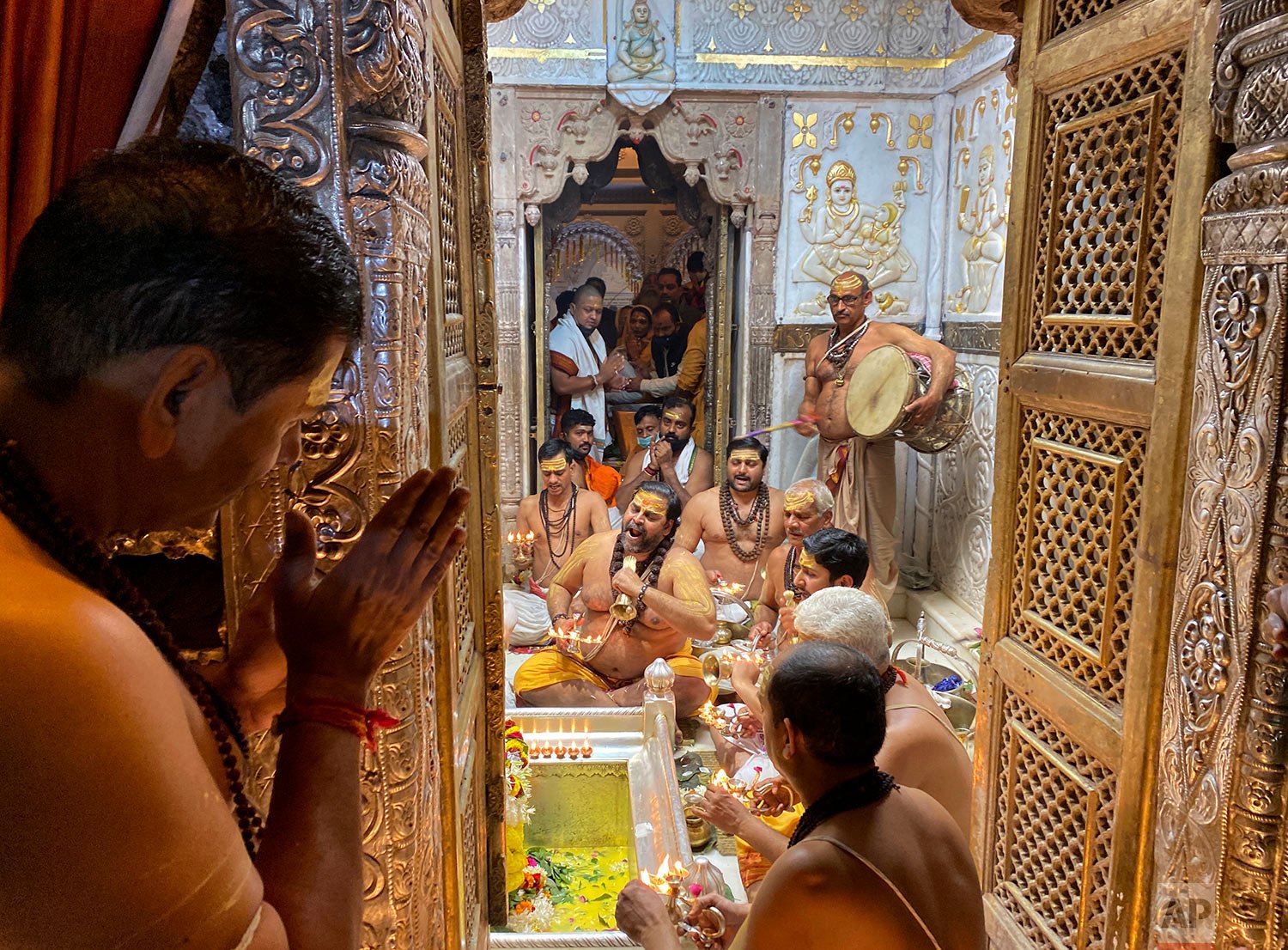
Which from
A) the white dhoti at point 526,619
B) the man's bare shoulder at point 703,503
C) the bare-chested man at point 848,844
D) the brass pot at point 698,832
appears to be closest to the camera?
the bare-chested man at point 848,844

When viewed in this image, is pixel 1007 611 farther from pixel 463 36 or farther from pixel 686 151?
pixel 686 151

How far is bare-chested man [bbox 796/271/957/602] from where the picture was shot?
→ 6188 millimetres

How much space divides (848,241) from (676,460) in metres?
2.20

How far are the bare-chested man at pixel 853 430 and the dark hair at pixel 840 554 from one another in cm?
260

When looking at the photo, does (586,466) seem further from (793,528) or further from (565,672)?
(793,528)

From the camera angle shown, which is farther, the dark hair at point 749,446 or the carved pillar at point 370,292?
the dark hair at point 749,446

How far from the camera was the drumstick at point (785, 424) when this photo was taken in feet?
21.8

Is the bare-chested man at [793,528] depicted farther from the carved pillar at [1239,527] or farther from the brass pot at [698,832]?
the carved pillar at [1239,527]

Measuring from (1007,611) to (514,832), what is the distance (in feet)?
6.76

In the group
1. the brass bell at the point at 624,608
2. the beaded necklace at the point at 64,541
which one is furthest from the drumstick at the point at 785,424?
the beaded necklace at the point at 64,541

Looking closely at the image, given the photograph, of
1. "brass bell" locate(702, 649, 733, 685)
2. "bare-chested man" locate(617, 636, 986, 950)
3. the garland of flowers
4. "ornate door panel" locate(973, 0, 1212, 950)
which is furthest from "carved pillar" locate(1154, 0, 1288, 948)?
"brass bell" locate(702, 649, 733, 685)

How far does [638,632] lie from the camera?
4.81 m

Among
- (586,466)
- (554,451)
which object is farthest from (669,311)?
(554,451)

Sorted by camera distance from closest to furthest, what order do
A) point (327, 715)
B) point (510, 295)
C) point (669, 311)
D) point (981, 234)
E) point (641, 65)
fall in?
point (327, 715), point (981, 234), point (641, 65), point (510, 295), point (669, 311)
